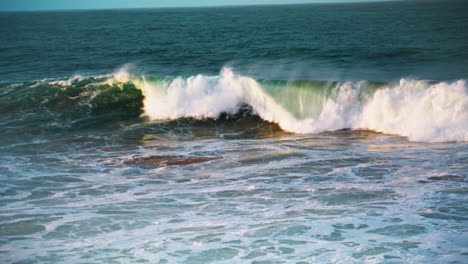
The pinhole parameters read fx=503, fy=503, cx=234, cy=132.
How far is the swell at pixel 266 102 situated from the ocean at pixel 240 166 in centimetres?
6

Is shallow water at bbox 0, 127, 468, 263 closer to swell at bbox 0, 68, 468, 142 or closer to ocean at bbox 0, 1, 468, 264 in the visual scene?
ocean at bbox 0, 1, 468, 264

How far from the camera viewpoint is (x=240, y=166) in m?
9.96

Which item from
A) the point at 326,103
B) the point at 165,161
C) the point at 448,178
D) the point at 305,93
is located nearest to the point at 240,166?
the point at 165,161

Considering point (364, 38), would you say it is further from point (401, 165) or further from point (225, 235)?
point (225, 235)

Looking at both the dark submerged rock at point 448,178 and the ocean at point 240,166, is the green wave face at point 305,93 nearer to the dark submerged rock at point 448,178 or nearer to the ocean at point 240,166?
the ocean at point 240,166

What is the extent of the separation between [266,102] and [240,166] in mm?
6671

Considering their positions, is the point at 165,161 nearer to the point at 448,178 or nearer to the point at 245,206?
the point at 245,206

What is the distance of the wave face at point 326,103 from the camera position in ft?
41.6

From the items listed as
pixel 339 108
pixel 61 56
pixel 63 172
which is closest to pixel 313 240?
pixel 63 172

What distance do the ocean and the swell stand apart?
0.06 m

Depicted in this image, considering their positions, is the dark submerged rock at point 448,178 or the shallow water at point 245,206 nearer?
the shallow water at point 245,206

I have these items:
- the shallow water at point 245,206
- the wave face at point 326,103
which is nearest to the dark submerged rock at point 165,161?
the shallow water at point 245,206

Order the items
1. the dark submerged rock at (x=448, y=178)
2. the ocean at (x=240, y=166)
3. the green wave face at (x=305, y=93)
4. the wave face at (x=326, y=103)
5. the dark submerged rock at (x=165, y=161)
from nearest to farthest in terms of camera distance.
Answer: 1. the ocean at (x=240, y=166)
2. the dark submerged rock at (x=448, y=178)
3. the dark submerged rock at (x=165, y=161)
4. the wave face at (x=326, y=103)
5. the green wave face at (x=305, y=93)

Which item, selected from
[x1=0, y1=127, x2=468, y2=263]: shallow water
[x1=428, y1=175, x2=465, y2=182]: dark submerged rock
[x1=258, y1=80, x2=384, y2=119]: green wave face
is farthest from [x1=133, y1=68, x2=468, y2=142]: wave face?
[x1=428, y1=175, x2=465, y2=182]: dark submerged rock
